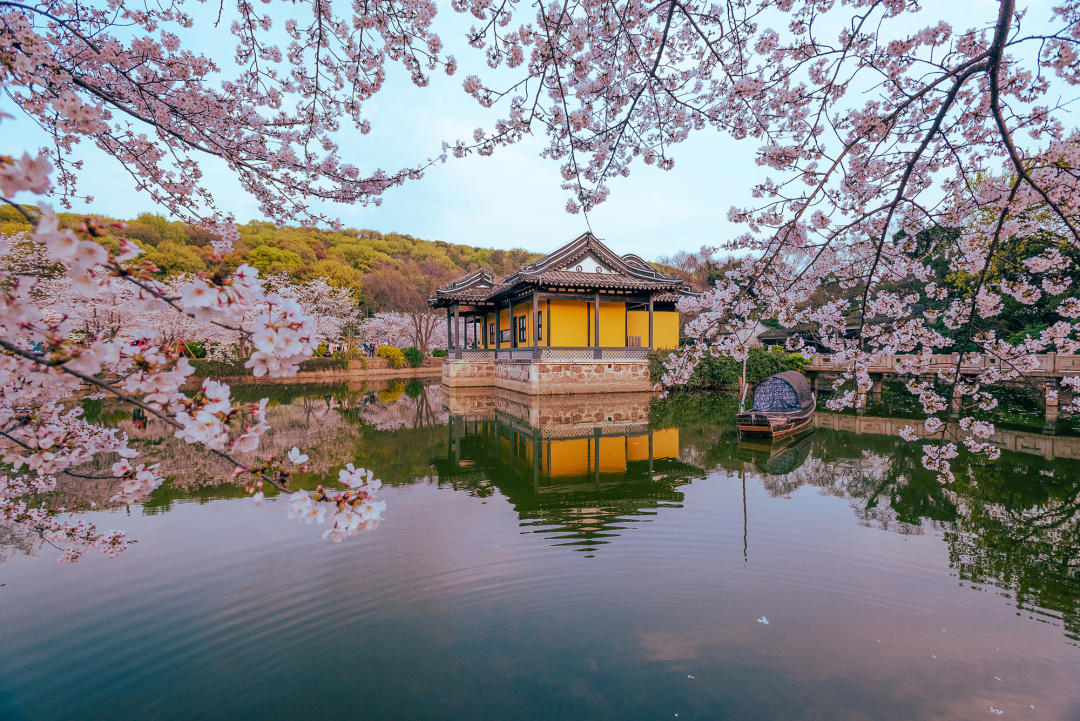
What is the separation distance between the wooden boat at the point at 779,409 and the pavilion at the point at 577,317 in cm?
585

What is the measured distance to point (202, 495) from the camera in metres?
6.11

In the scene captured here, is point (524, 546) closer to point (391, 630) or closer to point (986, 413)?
point (391, 630)

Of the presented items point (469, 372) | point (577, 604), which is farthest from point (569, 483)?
point (469, 372)

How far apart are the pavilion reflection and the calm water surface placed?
0.07 m

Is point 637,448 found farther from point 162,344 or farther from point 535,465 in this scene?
point 162,344

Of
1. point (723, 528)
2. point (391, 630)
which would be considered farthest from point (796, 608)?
point (391, 630)

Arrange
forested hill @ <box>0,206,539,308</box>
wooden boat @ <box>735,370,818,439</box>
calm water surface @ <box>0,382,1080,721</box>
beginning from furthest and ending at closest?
1. forested hill @ <box>0,206,539,308</box>
2. wooden boat @ <box>735,370,818,439</box>
3. calm water surface @ <box>0,382,1080,721</box>

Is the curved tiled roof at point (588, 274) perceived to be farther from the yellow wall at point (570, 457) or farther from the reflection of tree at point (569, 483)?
the yellow wall at point (570, 457)

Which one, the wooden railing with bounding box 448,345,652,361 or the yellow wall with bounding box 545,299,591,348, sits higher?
the yellow wall with bounding box 545,299,591,348

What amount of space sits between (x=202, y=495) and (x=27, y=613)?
282cm

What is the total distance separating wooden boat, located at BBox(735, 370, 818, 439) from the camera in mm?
9188

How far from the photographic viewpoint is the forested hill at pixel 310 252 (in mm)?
26850

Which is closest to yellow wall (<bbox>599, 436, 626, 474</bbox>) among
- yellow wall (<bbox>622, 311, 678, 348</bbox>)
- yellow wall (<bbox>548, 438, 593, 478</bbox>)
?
yellow wall (<bbox>548, 438, 593, 478</bbox>)

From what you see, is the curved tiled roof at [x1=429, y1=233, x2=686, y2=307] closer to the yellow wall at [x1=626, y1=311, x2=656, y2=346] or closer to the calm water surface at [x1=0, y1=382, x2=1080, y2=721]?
the yellow wall at [x1=626, y1=311, x2=656, y2=346]
